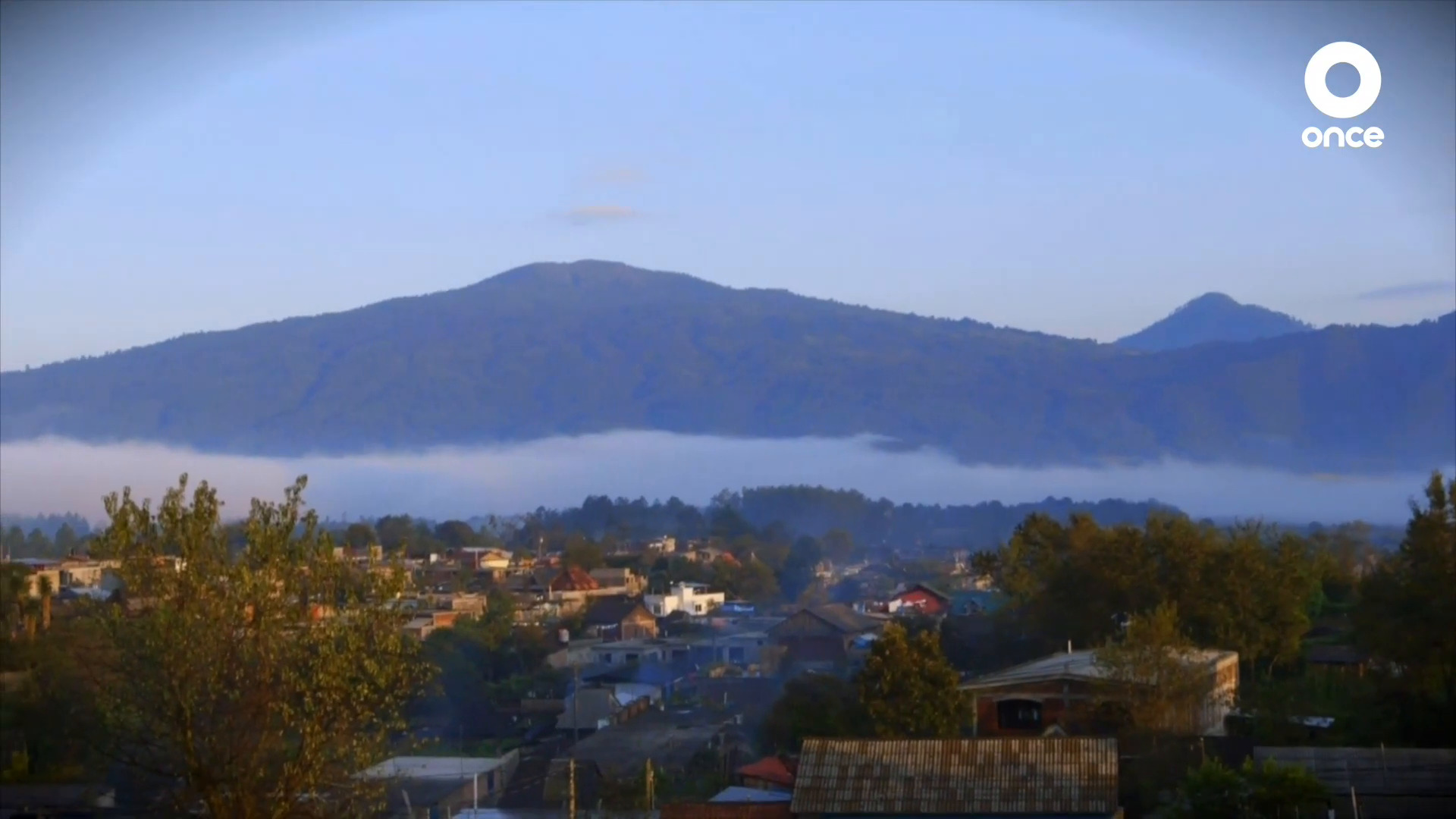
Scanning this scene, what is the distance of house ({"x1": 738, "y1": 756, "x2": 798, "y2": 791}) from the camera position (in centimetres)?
1648

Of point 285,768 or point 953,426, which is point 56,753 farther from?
point 953,426

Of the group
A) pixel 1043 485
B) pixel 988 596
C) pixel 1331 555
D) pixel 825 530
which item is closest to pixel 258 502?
pixel 988 596

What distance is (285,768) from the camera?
851 centimetres

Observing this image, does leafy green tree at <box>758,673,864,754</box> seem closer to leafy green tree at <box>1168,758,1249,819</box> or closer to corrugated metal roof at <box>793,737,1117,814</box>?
corrugated metal roof at <box>793,737,1117,814</box>

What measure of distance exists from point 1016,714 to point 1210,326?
87226 mm

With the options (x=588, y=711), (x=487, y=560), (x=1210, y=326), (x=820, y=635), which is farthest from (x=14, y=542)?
(x=1210, y=326)

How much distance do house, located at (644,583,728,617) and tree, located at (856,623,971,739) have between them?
2025 cm

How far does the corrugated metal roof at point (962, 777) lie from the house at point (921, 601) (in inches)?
802

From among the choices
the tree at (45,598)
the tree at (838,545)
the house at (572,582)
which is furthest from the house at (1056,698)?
the tree at (838,545)

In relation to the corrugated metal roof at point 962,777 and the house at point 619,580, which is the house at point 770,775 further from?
the house at point 619,580

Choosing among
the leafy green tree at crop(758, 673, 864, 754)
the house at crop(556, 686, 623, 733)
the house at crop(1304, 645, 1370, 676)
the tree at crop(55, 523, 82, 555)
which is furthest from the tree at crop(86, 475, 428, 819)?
the tree at crop(55, 523, 82, 555)

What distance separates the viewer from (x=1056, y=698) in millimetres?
19703

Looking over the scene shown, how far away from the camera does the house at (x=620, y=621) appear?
34781 millimetres

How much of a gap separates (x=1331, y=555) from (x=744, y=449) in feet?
170
